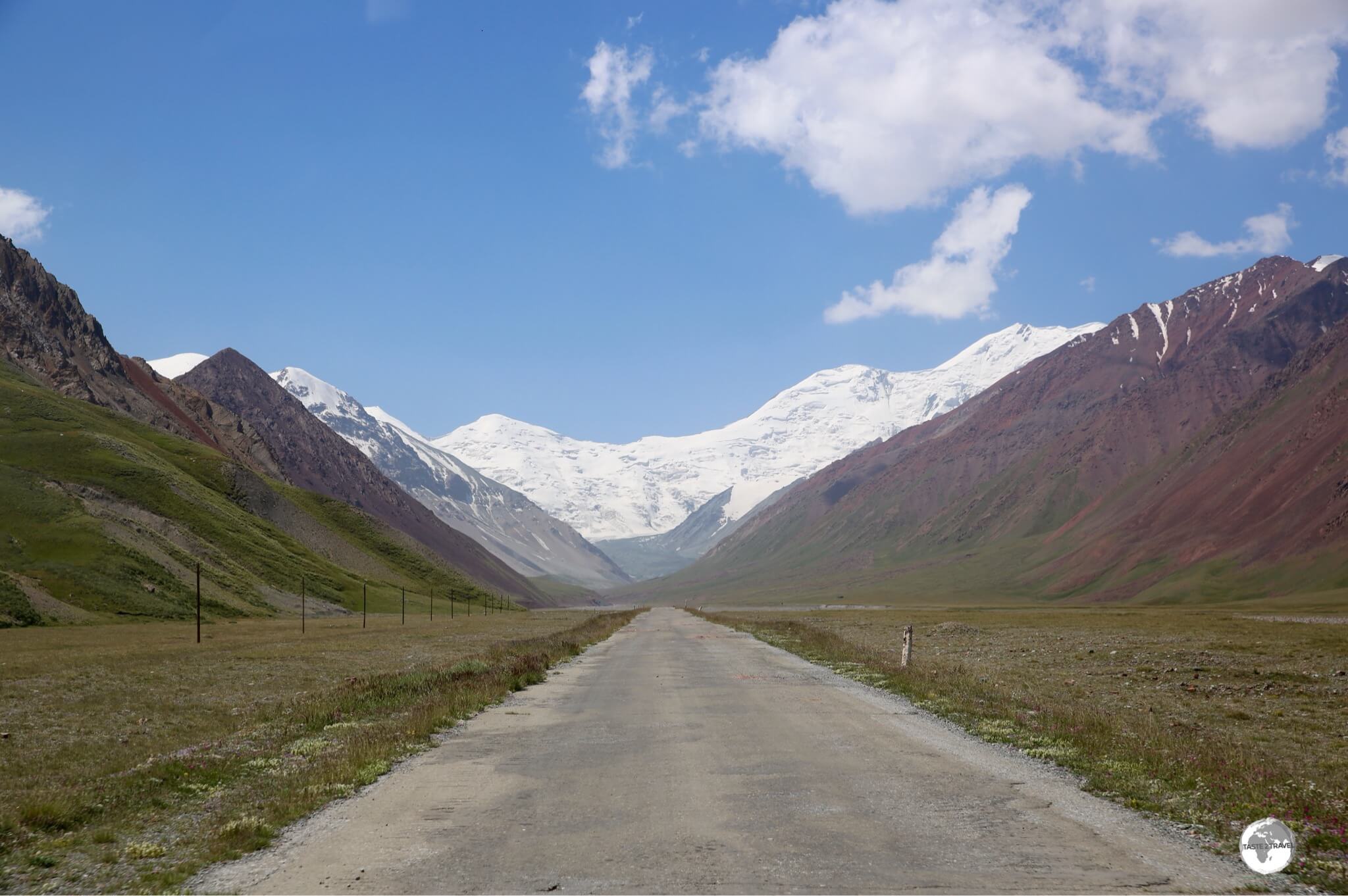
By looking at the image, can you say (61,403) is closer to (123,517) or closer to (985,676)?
(123,517)

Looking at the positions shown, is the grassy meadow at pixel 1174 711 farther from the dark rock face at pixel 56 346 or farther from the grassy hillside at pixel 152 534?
the dark rock face at pixel 56 346

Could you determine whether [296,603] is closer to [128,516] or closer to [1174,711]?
[128,516]

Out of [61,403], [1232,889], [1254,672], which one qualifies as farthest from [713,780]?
[61,403]

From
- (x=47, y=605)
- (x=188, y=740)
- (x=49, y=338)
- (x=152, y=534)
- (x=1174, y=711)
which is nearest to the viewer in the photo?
(x=188, y=740)

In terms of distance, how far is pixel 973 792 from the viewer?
13562 millimetres

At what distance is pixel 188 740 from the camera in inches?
800

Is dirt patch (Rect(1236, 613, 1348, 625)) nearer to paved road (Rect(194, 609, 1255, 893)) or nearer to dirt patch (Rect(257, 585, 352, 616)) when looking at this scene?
paved road (Rect(194, 609, 1255, 893))

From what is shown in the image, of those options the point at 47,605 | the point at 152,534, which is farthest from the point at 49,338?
the point at 47,605

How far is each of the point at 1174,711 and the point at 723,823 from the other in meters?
17.7

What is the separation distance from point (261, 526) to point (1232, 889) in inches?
5926

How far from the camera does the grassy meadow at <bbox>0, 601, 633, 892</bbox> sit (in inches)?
445

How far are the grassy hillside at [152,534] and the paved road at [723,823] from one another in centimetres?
6854

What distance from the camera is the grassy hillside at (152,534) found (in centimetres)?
8462

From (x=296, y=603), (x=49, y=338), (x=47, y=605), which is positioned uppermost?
(x=49, y=338)
